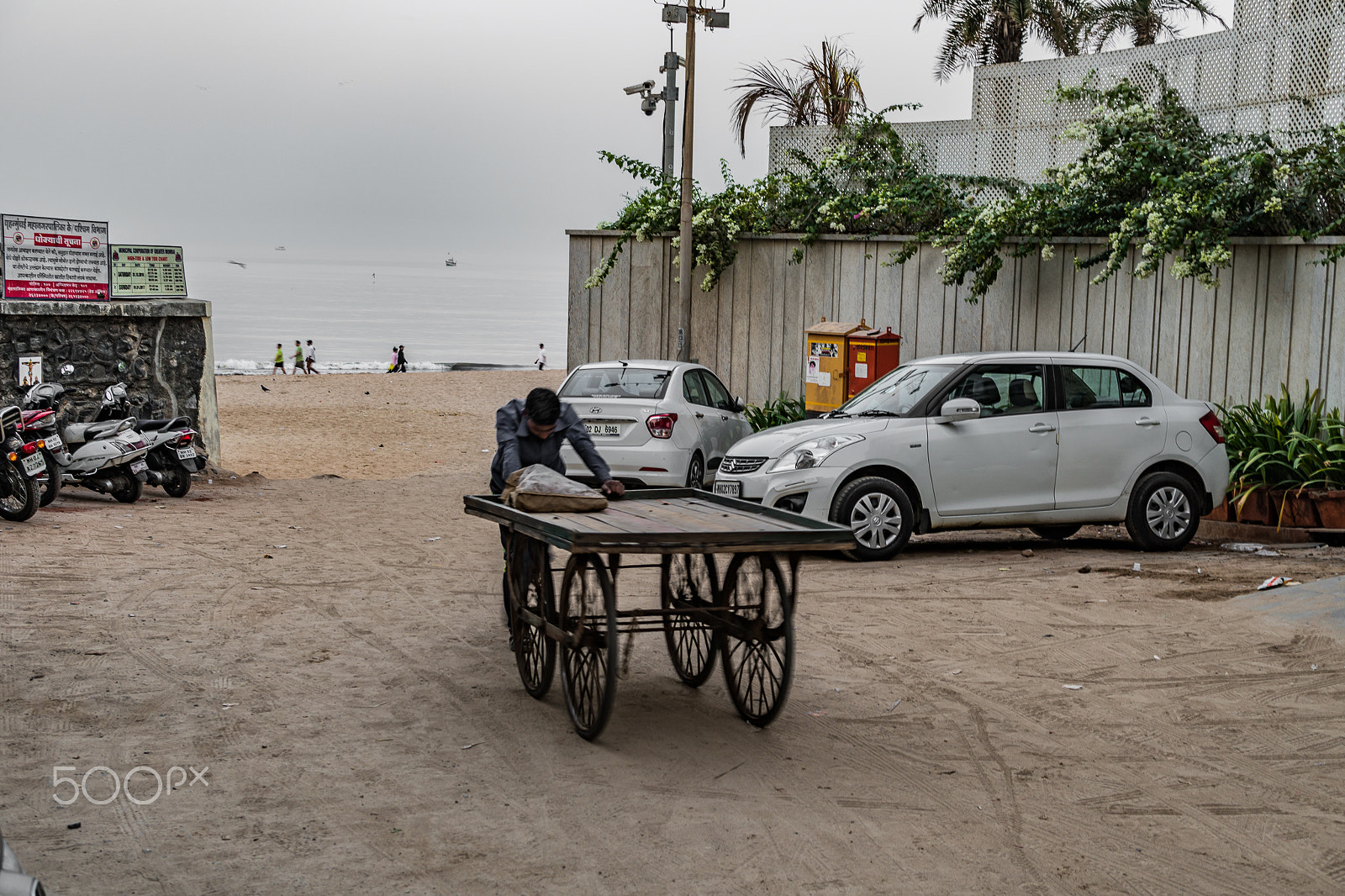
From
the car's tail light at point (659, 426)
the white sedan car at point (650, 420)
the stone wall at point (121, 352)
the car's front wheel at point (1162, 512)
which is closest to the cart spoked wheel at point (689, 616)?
the car's front wheel at point (1162, 512)

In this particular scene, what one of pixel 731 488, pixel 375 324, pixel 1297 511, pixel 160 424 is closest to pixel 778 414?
pixel 731 488

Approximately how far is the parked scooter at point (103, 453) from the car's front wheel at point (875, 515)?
309 inches

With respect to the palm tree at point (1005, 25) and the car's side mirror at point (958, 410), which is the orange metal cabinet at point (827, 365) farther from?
the palm tree at point (1005, 25)

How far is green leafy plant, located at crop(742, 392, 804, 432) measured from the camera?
53.9ft

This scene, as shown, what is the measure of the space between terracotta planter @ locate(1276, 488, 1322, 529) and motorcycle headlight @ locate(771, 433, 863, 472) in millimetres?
4267

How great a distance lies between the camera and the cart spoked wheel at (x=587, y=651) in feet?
18.0

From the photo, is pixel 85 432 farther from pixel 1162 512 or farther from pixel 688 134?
pixel 1162 512

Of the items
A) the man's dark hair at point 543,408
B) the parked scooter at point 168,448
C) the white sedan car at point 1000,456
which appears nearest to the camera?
the man's dark hair at point 543,408

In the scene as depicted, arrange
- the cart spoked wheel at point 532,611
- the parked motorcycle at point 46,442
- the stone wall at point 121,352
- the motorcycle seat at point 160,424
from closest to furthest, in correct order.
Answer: the cart spoked wheel at point 532,611, the parked motorcycle at point 46,442, the motorcycle seat at point 160,424, the stone wall at point 121,352

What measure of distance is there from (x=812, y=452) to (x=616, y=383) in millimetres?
3621

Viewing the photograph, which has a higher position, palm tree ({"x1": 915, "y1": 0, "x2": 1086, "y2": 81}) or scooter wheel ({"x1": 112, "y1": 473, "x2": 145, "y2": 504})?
palm tree ({"x1": 915, "y1": 0, "x2": 1086, "y2": 81})

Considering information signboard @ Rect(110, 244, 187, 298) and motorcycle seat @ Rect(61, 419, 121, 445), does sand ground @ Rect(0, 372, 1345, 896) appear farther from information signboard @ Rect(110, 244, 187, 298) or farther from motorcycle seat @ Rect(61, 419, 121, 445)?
information signboard @ Rect(110, 244, 187, 298)

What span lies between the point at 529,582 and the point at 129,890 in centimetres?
265

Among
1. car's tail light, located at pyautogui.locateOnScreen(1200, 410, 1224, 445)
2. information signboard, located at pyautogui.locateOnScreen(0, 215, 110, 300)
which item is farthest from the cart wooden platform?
information signboard, located at pyautogui.locateOnScreen(0, 215, 110, 300)
